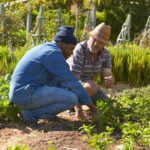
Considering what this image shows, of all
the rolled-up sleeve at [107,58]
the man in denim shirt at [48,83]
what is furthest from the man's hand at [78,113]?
the rolled-up sleeve at [107,58]

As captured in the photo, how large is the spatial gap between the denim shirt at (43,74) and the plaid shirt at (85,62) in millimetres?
649

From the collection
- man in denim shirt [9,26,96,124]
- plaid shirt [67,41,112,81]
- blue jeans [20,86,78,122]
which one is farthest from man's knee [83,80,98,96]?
blue jeans [20,86,78,122]

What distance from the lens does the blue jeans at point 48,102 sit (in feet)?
19.6

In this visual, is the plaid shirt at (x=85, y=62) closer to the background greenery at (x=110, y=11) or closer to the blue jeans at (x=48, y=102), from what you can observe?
the blue jeans at (x=48, y=102)

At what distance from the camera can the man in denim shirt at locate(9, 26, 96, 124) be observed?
576 cm

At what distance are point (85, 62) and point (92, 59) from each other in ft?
0.32

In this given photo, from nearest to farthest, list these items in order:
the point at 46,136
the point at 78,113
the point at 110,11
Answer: the point at 46,136 < the point at 78,113 < the point at 110,11

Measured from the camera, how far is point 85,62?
22.1 feet

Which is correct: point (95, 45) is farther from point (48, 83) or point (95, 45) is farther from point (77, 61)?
point (48, 83)

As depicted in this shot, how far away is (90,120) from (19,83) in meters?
0.97

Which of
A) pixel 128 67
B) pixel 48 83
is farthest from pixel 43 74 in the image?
pixel 128 67

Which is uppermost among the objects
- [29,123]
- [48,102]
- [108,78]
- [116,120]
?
[108,78]

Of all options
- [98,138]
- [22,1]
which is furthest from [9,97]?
[22,1]

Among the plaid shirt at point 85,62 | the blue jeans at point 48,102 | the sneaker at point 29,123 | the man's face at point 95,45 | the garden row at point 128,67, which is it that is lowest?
the garden row at point 128,67
